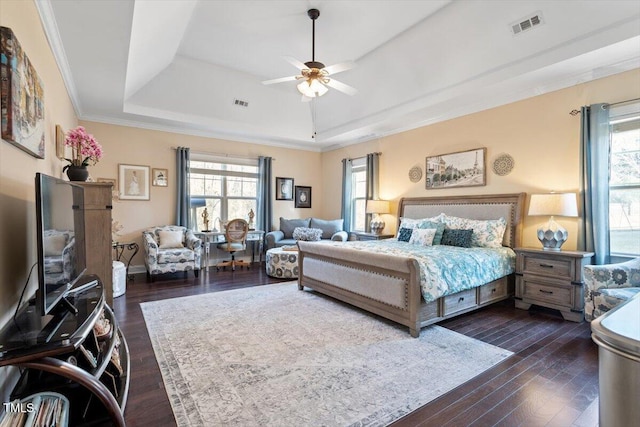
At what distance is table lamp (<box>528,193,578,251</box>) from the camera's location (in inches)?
137

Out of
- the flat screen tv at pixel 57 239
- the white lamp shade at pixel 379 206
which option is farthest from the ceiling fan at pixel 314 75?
the white lamp shade at pixel 379 206

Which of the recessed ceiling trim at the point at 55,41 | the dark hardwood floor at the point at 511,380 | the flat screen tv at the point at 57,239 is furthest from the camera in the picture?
the recessed ceiling trim at the point at 55,41

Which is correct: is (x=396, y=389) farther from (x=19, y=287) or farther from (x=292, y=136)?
(x=292, y=136)

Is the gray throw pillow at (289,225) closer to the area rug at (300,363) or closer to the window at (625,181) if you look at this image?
the area rug at (300,363)

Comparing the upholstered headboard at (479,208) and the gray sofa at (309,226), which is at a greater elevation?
the upholstered headboard at (479,208)

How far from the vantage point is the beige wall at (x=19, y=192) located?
166cm

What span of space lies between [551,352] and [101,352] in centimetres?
341

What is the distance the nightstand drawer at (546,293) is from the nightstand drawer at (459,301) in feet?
2.46


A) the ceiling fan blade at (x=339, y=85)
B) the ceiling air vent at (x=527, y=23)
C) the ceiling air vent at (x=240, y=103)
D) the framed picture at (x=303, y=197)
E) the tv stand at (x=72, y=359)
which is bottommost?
the tv stand at (x=72, y=359)

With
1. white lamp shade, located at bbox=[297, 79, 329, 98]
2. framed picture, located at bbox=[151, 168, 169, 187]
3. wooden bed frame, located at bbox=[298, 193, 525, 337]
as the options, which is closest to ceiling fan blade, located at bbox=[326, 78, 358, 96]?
white lamp shade, located at bbox=[297, 79, 329, 98]

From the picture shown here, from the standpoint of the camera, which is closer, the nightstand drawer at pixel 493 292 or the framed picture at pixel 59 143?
the framed picture at pixel 59 143

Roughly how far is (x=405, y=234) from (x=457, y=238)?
899 millimetres

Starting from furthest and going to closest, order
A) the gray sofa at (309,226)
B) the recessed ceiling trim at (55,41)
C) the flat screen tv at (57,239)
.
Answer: the gray sofa at (309,226) < the recessed ceiling trim at (55,41) < the flat screen tv at (57,239)

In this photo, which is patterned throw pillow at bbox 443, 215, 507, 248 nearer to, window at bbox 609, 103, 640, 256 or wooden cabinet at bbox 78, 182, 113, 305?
window at bbox 609, 103, 640, 256
